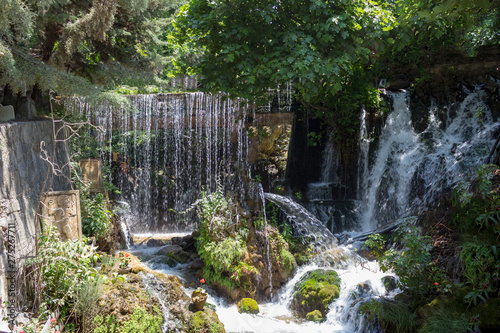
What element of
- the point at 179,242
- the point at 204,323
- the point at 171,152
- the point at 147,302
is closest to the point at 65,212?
the point at 147,302

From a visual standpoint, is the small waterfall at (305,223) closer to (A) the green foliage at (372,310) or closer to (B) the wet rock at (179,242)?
(B) the wet rock at (179,242)

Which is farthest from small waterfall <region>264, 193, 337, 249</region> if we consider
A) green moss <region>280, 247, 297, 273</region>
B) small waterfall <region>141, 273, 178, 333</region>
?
Result: small waterfall <region>141, 273, 178, 333</region>

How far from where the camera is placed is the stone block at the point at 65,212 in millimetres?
5436

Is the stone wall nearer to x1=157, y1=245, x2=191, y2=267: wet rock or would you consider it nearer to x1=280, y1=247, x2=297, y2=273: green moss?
x1=157, y1=245, x2=191, y2=267: wet rock

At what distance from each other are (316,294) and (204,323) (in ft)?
7.32

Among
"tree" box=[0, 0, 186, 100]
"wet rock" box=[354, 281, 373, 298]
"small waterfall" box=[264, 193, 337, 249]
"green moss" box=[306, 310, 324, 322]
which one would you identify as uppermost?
"tree" box=[0, 0, 186, 100]

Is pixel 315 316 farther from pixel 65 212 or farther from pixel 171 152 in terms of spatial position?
pixel 171 152

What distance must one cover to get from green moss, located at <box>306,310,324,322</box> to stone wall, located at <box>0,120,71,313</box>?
4.38 metres

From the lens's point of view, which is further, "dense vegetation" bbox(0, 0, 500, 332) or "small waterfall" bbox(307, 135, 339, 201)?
"small waterfall" bbox(307, 135, 339, 201)

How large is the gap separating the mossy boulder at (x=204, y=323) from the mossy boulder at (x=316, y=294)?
1.81m

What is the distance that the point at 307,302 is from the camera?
6758 millimetres

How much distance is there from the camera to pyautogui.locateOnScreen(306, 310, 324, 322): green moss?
21.2 ft

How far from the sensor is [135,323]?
4863 millimetres

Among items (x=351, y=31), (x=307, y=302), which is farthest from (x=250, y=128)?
(x=307, y=302)
